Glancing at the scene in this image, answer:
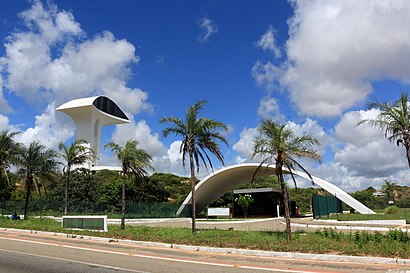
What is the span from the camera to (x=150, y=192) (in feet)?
207

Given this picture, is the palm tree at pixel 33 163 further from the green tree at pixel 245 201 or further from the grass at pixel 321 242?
the green tree at pixel 245 201

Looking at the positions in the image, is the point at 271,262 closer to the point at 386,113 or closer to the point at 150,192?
the point at 386,113

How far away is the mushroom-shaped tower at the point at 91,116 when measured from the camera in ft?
247

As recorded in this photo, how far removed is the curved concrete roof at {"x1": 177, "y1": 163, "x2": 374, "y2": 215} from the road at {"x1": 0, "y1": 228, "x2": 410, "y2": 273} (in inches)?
1067

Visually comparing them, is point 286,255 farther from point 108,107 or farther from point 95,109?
point 108,107

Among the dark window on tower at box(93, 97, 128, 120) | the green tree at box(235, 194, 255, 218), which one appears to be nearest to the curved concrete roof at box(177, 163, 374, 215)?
the green tree at box(235, 194, 255, 218)

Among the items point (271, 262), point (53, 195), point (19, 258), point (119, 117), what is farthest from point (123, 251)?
point (119, 117)

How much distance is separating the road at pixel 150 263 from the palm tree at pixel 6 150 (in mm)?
17515

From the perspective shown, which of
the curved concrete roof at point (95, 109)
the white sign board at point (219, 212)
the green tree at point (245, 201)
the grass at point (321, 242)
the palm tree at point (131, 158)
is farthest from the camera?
the curved concrete roof at point (95, 109)

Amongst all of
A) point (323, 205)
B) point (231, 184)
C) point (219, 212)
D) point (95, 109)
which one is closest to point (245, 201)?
point (219, 212)

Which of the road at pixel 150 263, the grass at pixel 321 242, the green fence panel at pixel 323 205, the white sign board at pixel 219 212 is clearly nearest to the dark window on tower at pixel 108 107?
the white sign board at pixel 219 212

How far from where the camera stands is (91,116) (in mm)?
75375

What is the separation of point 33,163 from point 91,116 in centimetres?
4697

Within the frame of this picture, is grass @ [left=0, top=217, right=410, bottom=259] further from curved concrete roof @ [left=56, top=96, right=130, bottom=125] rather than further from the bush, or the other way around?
curved concrete roof @ [left=56, top=96, right=130, bottom=125]
